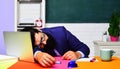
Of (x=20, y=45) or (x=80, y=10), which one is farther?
(x=80, y=10)

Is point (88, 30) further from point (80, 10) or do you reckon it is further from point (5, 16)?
point (5, 16)

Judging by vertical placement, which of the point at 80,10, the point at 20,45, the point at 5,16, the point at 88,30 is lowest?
the point at 88,30

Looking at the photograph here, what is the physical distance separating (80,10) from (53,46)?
180cm

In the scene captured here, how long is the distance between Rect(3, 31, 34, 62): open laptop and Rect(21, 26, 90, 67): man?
0.08 metres

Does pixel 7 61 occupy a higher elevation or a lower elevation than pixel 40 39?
lower

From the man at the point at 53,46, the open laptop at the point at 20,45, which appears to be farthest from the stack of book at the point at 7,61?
the man at the point at 53,46

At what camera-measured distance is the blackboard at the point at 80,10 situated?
13.1 ft

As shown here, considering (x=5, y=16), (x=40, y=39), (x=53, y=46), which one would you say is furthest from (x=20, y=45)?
(x=5, y=16)

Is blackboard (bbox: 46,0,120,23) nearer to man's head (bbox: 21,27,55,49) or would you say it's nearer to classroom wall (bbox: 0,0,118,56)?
classroom wall (bbox: 0,0,118,56)

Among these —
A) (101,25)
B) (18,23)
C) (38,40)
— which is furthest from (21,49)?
(101,25)

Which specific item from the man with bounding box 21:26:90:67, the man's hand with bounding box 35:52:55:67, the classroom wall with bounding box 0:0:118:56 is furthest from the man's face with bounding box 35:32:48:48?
the classroom wall with bounding box 0:0:118:56

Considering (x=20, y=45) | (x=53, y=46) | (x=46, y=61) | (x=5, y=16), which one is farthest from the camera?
(x=5, y=16)

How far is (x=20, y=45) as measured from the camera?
1807mm

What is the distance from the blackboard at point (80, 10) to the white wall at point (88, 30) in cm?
7
